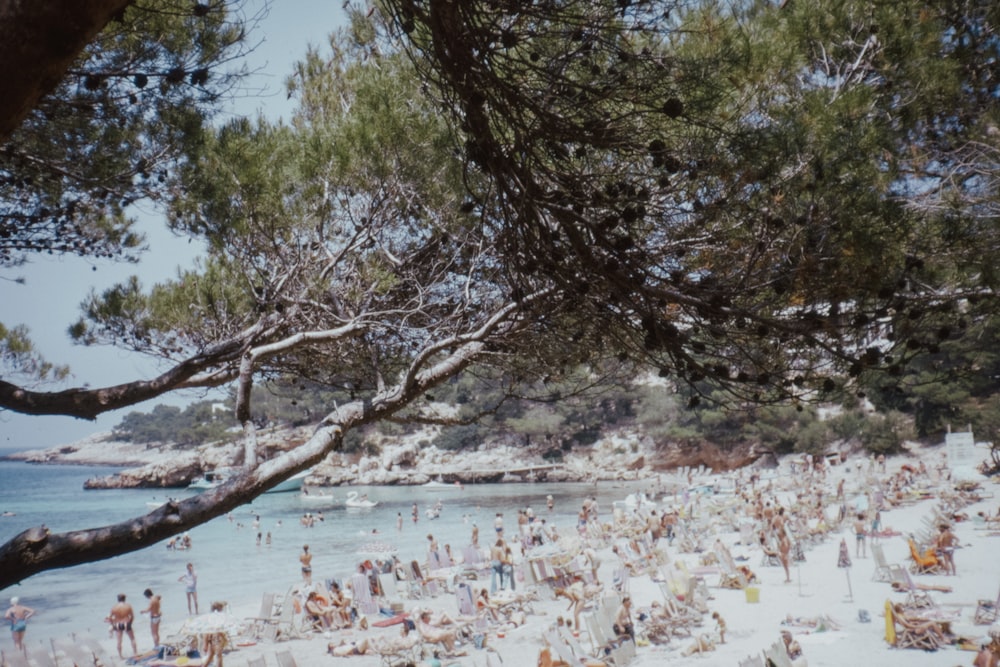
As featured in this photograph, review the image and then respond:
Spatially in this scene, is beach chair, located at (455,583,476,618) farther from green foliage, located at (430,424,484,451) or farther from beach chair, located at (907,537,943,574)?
green foliage, located at (430,424,484,451)

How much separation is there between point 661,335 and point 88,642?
34.1 feet

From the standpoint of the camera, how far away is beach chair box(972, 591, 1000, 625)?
8.30 metres

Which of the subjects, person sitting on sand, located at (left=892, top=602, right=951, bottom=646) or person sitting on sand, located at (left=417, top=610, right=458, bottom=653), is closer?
person sitting on sand, located at (left=892, top=602, right=951, bottom=646)

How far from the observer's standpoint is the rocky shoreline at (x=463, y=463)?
4238cm

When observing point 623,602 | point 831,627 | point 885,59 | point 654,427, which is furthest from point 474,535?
point 654,427

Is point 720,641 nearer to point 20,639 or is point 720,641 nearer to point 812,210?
point 812,210

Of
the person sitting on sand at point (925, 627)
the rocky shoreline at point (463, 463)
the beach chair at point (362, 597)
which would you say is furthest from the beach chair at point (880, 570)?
the rocky shoreline at point (463, 463)

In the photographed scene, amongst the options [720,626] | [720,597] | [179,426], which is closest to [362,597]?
[720,626]

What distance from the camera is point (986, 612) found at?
27.7ft

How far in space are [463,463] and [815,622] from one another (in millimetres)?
38995

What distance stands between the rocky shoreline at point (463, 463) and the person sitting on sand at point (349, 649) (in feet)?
105

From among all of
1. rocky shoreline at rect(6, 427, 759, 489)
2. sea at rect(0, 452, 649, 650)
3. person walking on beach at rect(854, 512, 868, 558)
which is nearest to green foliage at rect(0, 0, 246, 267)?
sea at rect(0, 452, 649, 650)

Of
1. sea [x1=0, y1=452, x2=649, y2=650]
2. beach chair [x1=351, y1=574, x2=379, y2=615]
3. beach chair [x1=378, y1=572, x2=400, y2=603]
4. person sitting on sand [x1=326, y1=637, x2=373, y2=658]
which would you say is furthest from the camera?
sea [x1=0, y1=452, x2=649, y2=650]

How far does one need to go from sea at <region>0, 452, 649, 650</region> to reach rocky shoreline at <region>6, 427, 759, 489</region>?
→ 1377 millimetres
